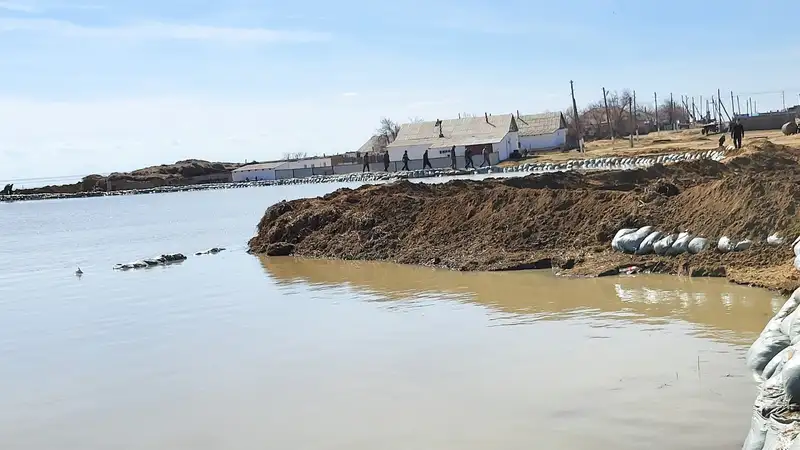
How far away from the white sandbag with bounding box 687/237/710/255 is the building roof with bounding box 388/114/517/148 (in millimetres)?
53579

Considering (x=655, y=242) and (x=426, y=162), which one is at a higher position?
(x=426, y=162)

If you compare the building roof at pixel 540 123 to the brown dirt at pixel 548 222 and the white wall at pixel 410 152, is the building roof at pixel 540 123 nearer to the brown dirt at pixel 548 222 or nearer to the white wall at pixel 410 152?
the white wall at pixel 410 152

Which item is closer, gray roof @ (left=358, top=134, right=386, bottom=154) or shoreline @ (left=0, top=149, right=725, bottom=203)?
shoreline @ (left=0, top=149, right=725, bottom=203)

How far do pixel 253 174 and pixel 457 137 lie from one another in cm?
2133

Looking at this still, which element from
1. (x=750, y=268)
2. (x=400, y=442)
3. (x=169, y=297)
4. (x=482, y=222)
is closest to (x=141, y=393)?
(x=400, y=442)

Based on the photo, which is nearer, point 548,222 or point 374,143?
point 548,222

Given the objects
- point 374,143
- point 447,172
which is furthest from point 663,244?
point 374,143

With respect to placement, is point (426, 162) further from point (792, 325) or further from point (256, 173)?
point (792, 325)

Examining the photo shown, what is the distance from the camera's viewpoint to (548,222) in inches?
631

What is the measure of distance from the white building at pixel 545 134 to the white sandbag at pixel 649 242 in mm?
59973

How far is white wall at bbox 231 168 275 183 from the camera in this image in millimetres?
78250

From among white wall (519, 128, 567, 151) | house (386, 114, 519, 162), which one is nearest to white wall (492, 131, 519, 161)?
house (386, 114, 519, 162)

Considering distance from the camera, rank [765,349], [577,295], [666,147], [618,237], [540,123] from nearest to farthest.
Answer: [765,349], [577,295], [618,237], [666,147], [540,123]

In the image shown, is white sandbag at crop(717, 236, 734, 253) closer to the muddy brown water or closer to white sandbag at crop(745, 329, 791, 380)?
the muddy brown water
